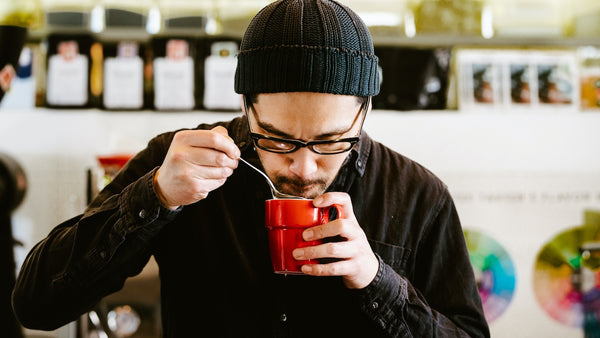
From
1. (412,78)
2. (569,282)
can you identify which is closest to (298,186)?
(412,78)

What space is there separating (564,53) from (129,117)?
2205mm

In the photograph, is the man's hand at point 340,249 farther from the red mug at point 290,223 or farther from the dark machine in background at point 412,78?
the dark machine in background at point 412,78

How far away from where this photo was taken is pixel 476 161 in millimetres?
2771

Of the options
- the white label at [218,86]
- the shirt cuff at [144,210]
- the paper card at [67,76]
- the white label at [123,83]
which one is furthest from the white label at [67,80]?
the shirt cuff at [144,210]

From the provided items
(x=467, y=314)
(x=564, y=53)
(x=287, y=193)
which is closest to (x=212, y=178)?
(x=287, y=193)

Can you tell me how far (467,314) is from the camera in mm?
1271

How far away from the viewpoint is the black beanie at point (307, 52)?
109 centimetres

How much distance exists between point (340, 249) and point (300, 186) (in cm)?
19

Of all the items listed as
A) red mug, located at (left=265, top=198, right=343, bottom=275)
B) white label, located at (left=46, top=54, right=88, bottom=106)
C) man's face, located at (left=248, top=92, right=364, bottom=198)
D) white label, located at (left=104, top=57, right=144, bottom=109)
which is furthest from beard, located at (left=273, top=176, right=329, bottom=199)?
white label, located at (left=46, top=54, right=88, bottom=106)

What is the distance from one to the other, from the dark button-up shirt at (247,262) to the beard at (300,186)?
0.21 m

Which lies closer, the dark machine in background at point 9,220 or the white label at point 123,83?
the dark machine in background at point 9,220

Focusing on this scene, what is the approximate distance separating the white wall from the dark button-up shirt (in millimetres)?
1348

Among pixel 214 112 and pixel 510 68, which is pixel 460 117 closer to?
pixel 510 68

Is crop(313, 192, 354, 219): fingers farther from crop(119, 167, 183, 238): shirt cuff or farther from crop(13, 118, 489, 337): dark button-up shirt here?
crop(119, 167, 183, 238): shirt cuff
